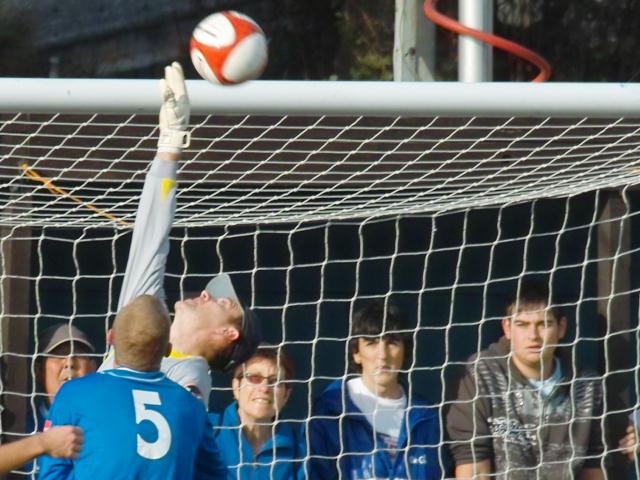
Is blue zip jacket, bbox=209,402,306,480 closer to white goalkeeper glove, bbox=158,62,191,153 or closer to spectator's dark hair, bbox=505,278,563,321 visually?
spectator's dark hair, bbox=505,278,563,321

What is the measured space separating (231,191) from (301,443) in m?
1.06

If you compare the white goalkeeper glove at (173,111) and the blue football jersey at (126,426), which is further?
the white goalkeeper glove at (173,111)

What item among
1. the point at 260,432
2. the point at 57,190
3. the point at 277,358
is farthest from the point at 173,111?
the point at 260,432

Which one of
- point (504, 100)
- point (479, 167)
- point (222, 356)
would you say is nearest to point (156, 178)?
point (222, 356)

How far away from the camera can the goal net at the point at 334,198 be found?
484cm

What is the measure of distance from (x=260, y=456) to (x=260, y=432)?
0.10 metres

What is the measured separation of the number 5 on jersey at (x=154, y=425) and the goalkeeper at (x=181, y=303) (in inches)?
16.2

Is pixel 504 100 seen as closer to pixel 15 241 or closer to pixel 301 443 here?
pixel 301 443

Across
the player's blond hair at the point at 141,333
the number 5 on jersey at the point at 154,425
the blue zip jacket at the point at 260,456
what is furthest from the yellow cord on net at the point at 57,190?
the number 5 on jersey at the point at 154,425

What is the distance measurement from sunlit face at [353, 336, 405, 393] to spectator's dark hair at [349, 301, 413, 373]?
0.02 meters

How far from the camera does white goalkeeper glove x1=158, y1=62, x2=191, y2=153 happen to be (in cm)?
429

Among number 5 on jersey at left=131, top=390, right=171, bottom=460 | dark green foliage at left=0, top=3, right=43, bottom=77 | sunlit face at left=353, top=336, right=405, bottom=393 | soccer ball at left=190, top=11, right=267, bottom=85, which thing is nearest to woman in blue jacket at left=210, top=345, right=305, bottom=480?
sunlit face at left=353, top=336, right=405, bottom=393

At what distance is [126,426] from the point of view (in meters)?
3.92

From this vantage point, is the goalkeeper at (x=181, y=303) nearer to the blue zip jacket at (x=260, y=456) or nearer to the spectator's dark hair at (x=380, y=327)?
the blue zip jacket at (x=260, y=456)
